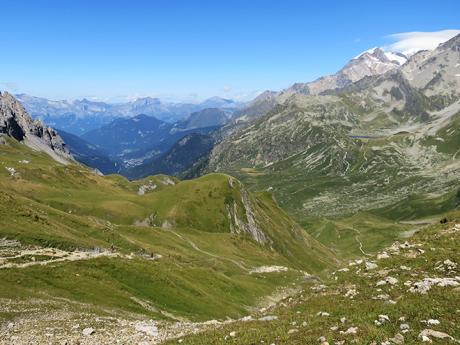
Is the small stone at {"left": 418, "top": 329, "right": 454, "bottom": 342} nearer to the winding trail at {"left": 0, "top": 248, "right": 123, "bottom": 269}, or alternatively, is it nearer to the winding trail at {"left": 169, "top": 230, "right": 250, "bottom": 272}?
the winding trail at {"left": 0, "top": 248, "right": 123, "bottom": 269}

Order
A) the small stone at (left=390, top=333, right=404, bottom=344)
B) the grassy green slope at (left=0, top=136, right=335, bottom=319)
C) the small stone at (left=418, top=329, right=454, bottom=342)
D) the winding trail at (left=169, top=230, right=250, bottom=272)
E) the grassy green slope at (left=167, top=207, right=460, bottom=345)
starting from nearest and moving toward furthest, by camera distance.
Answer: the small stone at (left=418, top=329, right=454, bottom=342)
the small stone at (left=390, top=333, right=404, bottom=344)
the grassy green slope at (left=167, top=207, right=460, bottom=345)
the grassy green slope at (left=0, top=136, right=335, bottom=319)
the winding trail at (left=169, top=230, right=250, bottom=272)

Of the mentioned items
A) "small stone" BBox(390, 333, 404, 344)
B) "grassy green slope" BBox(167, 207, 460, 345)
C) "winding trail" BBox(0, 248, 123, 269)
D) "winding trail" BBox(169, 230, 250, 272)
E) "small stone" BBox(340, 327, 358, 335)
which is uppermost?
"small stone" BBox(390, 333, 404, 344)

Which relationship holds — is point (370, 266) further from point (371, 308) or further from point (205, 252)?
point (205, 252)

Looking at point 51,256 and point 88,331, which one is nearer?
point 88,331

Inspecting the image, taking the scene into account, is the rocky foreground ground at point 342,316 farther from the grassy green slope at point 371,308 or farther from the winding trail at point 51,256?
the winding trail at point 51,256

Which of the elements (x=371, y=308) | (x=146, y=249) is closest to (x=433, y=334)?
(x=371, y=308)

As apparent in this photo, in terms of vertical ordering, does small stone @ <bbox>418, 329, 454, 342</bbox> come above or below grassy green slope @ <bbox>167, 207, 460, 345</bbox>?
above

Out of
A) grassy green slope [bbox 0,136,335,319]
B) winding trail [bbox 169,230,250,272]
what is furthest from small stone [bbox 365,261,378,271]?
winding trail [bbox 169,230,250,272]

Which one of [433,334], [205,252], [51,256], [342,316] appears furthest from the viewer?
[205,252]

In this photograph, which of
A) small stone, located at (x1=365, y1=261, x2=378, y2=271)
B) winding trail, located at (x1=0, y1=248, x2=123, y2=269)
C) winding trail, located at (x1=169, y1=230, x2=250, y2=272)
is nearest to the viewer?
small stone, located at (x1=365, y1=261, x2=378, y2=271)

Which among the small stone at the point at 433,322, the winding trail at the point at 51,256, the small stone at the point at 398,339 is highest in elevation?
the small stone at the point at 398,339

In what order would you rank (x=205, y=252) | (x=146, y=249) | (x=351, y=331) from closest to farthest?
(x=351, y=331) → (x=146, y=249) → (x=205, y=252)

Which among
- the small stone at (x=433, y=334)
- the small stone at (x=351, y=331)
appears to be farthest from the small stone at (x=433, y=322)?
the small stone at (x=351, y=331)

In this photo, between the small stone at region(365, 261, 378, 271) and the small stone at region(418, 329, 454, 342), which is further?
the small stone at region(365, 261, 378, 271)
